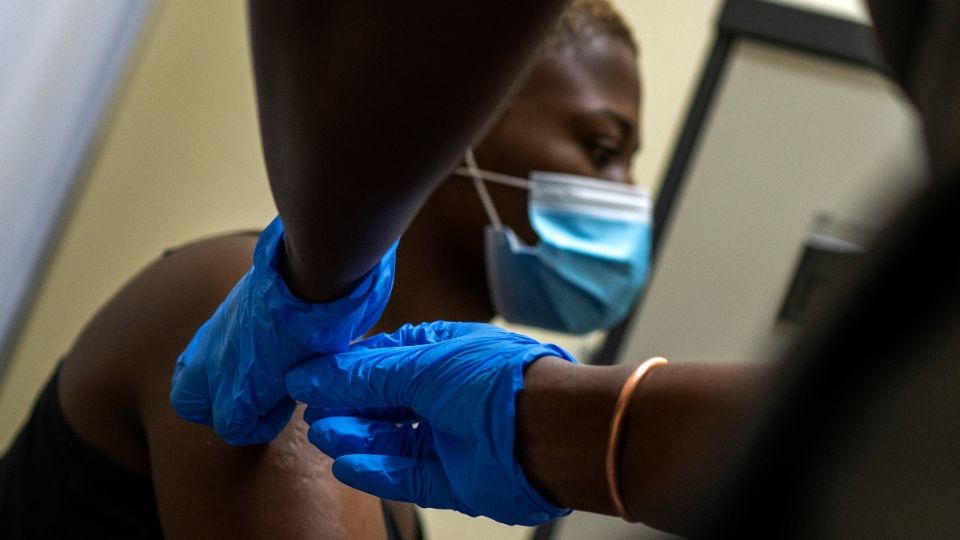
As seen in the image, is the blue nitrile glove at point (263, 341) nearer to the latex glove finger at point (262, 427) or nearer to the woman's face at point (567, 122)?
the latex glove finger at point (262, 427)

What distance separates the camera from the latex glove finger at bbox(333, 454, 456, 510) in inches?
33.5

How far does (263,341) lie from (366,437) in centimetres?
11

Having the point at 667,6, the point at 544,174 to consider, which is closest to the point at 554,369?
the point at 544,174

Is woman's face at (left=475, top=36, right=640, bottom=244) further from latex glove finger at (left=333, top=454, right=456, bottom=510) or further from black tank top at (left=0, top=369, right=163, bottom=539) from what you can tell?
latex glove finger at (left=333, top=454, right=456, bottom=510)

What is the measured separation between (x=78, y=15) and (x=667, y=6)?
1422 millimetres

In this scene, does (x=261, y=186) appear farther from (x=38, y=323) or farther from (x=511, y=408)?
(x=511, y=408)

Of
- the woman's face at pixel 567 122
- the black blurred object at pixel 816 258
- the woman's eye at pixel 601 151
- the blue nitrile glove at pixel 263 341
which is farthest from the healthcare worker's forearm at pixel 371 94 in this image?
the black blurred object at pixel 816 258

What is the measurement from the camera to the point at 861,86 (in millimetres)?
2670

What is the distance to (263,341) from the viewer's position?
89 centimetres

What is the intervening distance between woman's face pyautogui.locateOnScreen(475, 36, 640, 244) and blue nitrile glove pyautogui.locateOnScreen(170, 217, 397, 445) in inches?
32.0

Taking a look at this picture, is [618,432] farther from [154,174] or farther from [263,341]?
[154,174]

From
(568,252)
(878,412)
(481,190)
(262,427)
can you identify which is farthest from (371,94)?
(568,252)

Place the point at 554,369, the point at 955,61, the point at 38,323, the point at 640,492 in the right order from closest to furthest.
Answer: the point at 955,61 < the point at 640,492 < the point at 554,369 < the point at 38,323

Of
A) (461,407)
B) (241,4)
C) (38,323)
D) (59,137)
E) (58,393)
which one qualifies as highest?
(241,4)
